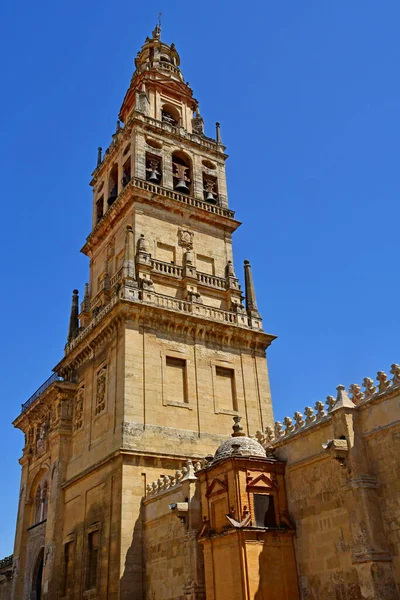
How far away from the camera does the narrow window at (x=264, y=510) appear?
55.0 ft

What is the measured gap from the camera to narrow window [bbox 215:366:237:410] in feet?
89.0

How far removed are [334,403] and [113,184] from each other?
79.9 feet

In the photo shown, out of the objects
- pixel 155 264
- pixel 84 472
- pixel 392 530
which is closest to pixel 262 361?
pixel 155 264

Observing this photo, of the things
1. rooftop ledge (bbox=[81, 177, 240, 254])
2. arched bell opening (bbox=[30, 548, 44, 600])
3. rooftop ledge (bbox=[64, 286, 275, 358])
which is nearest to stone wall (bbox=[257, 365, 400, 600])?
rooftop ledge (bbox=[64, 286, 275, 358])

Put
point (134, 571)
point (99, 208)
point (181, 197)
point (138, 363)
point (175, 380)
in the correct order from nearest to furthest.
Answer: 1. point (134, 571)
2. point (138, 363)
3. point (175, 380)
4. point (181, 197)
5. point (99, 208)

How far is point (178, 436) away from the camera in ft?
81.4

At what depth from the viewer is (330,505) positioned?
1562cm

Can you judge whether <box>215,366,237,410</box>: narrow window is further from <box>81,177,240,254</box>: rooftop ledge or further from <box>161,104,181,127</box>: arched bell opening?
<box>161,104,181,127</box>: arched bell opening

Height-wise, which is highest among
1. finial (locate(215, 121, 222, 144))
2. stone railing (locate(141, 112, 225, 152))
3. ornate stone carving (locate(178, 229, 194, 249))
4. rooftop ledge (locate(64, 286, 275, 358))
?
finial (locate(215, 121, 222, 144))

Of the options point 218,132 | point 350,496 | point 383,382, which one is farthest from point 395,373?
point 218,132

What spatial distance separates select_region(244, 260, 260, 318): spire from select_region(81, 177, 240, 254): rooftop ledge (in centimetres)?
305

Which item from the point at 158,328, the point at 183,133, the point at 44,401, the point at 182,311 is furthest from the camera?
the point at 183,133

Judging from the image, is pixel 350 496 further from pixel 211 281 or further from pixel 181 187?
pixel 181 187

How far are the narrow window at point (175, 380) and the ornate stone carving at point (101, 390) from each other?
286 cm
